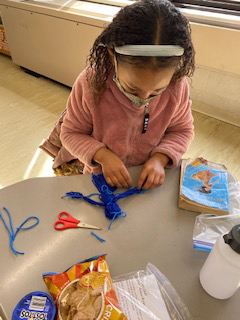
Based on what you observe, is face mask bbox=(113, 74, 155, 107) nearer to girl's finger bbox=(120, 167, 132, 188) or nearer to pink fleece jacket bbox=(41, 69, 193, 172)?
pink fleece jacket bbox=(41, 69, 193, 172)

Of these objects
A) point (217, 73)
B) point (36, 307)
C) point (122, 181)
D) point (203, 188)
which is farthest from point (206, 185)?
point (217, 73)

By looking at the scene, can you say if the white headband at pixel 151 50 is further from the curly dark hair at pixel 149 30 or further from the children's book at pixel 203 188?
the children's book at pixel 203 188

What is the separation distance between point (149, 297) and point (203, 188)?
0.32m

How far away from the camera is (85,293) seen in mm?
423

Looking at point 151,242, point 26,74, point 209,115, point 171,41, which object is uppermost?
point 171,41

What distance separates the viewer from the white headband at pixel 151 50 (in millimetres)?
574

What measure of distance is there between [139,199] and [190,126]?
356 mm

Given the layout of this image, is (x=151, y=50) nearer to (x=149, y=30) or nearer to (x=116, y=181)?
(x=149, y=30)

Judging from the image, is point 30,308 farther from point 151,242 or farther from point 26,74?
point 26,74

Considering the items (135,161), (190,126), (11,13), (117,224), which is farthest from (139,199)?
(11,13)

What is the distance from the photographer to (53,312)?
16.5 inches

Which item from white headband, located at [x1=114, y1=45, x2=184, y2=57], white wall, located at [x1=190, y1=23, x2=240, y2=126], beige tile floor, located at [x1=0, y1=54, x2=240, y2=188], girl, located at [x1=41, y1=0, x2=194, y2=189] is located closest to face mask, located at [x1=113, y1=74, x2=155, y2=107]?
girl, located at [x1=41, y1=0, x2=194, y2=189]

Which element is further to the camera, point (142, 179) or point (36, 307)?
point (142, 179)

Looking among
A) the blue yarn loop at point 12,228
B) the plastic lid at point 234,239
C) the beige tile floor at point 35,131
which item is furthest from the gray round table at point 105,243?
the beige tile floor at point 35,131
